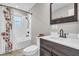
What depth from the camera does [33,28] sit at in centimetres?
170

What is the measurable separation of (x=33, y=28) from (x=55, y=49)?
0.52 m

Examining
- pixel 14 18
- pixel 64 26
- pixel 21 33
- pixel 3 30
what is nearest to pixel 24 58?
pixel 21 33

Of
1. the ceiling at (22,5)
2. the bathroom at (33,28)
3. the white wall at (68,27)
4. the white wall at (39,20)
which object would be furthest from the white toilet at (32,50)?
the ceiling at (22,5)

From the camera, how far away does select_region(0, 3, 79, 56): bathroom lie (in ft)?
5.12

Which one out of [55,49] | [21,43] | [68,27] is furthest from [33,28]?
[68,27]

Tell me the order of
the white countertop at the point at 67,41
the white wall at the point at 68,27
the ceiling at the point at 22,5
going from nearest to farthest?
the white countertop at the point at 67,41
the ceiling at the point at 22,5
the white wall at the point at 68,27

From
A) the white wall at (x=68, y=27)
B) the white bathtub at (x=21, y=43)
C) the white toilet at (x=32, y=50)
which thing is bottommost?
the white toilet at (x=32, y=50)

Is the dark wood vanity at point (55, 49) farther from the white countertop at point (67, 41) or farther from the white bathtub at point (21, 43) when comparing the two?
the white bathtub at point (21, 43)

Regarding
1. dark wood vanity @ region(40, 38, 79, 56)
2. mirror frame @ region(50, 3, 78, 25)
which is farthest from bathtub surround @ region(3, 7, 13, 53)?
mirror frame @ region(50, 3, 78, 25)

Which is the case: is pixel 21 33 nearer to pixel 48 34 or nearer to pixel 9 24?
pixel 9 24

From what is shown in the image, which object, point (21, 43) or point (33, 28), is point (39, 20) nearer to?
point (33, 28)

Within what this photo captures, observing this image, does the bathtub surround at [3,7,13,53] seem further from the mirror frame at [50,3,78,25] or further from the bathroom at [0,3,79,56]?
the mirror frame at [50,3,78,25]

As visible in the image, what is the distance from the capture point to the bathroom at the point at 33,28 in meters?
1.56

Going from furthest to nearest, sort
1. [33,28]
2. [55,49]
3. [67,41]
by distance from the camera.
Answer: [33,28] < [55,49] < [67,41]
